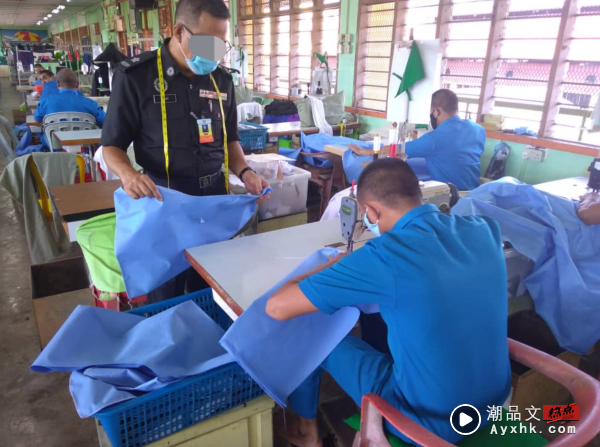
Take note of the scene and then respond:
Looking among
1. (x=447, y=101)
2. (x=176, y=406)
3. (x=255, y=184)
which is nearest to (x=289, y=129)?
(x=447, y=101)

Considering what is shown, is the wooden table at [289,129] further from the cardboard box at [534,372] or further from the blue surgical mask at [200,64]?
the cardboard box at [534,372]

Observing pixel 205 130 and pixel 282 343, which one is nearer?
pixel 282 343

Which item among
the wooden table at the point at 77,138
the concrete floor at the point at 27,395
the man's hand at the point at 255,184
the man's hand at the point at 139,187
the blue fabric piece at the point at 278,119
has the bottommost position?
the concrete floor at the point at 27,395

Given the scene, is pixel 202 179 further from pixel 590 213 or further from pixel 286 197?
pixel 590 213

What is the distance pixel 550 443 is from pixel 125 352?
1.11 meters

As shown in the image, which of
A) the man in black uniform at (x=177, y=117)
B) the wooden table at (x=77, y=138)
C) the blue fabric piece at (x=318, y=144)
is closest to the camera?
the man in black uniform at (x=177, y=117)

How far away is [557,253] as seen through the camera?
6.04 feet

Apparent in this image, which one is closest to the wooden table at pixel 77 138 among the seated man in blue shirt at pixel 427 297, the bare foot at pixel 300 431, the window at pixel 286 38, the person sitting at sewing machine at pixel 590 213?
the bare foot at pixel 300 431

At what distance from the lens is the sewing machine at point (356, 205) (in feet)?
5.30

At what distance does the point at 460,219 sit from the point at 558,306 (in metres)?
1.00

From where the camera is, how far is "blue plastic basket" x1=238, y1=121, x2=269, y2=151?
12.6ft

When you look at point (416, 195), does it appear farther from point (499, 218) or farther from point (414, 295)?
point (499, 218)

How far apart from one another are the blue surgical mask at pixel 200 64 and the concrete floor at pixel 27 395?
156 cm

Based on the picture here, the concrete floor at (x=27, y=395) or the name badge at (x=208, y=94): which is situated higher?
the name badge at (x=208, y=94)
